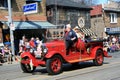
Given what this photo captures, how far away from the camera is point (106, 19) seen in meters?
43.5

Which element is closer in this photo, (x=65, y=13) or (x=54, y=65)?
(x=54, y=65)

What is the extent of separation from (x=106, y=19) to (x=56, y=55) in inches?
1255

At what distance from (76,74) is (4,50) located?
1090cm

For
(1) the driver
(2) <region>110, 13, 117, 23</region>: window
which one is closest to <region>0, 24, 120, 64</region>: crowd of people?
(1) the driver

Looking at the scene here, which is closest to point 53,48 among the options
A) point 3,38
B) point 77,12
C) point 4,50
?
point 4,50

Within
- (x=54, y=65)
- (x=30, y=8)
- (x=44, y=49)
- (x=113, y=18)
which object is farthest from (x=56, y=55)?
(x=113, y=18)

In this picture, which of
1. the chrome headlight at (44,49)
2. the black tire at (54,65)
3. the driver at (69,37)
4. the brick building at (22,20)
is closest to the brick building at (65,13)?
the brick building at (22,20)

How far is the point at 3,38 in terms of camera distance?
2777 cm

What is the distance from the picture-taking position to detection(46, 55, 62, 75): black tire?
12.1 m

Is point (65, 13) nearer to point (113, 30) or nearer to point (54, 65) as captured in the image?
point (113, 30)

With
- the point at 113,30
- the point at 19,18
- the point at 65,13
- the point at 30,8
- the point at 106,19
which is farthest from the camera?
the point at 113,30

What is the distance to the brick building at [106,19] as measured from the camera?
43.2 meters

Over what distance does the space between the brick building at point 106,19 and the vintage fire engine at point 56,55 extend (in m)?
28.9

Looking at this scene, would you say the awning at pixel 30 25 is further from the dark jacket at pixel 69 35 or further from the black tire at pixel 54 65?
the black tire at pixel 54 65
